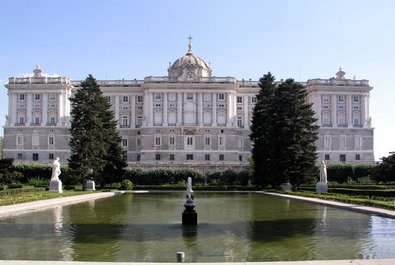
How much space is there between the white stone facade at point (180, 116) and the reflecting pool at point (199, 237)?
204 feet

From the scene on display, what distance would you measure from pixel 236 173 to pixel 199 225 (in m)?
42.6

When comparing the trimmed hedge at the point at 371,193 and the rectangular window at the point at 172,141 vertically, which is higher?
the rectangular window at the point at 172,141

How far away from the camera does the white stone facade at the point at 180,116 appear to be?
277ft

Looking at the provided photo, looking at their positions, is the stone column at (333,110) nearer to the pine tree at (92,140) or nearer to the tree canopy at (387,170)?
the pine tree at (92,140)

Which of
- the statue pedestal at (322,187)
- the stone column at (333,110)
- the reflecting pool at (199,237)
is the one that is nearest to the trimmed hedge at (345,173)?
the statue pedestal at (322,187)

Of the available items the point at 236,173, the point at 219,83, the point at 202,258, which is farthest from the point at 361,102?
the point at 202,258

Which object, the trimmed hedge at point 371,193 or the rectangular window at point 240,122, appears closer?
the trimmed hedge at point 371,193

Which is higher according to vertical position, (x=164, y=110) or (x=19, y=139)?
(x=164, y=110)

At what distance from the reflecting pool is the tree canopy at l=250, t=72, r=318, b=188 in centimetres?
2436

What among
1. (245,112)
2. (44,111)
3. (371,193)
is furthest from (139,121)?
(371,193)

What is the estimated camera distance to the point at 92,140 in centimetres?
5056

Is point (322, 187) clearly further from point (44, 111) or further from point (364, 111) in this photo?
point (44, 111)

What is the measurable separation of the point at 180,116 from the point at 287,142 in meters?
39.9

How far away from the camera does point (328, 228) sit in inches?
681
